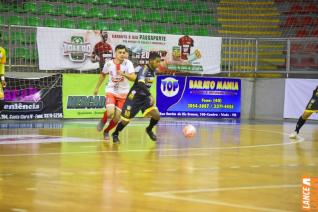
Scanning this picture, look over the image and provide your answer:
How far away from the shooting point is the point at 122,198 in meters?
7.11

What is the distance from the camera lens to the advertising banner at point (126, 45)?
21.6 metres

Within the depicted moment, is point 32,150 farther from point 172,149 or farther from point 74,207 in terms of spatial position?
point 74,207

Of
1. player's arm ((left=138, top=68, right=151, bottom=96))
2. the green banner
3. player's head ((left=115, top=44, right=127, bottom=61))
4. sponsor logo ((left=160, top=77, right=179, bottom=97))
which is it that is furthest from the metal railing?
player's arm ((left=138, top=68, right=151, bottom=96))

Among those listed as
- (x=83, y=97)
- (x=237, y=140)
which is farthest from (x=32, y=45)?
(x=237, y=140)

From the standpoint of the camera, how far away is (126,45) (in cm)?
2302

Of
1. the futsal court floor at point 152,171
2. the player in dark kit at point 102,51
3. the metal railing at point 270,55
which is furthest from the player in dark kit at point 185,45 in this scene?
the futsal court floor at point 152,171

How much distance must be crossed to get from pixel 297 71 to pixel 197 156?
46.4 feet

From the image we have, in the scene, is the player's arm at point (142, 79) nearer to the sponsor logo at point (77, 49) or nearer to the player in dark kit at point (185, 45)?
the sponsor logo at point (77, 49)

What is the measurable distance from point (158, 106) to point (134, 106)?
886 centimetres

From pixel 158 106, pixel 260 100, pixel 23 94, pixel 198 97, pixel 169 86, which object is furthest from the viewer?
pixel 260 100

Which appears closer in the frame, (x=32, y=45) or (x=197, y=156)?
(x=197, y=156)

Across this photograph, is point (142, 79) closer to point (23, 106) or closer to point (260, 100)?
point (23, 106)

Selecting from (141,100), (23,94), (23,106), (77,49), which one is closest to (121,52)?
(141,100)

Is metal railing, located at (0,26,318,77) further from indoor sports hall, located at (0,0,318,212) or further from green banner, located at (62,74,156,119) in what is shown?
green banner, located at (62,74,156,119)
